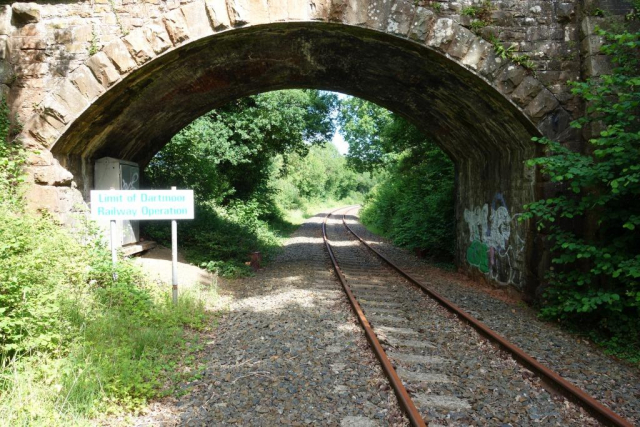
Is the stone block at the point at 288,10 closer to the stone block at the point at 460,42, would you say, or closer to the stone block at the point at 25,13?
the stone block at the point at 460,42

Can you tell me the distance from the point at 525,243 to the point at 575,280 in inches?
48.2

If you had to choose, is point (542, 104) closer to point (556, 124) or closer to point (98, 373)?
point (556, 124)

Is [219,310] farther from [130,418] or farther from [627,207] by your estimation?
[627,207]

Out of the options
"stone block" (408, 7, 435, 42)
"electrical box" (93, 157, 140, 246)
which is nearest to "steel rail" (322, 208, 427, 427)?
"stone block" (408, 7, 435, 42)

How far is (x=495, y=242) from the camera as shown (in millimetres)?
8953

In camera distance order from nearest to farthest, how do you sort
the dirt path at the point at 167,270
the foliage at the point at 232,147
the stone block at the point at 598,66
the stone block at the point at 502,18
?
1. the stone block at the point at 598,66
2. the stone block at the point at 502,18
3. the dirt path at the point at 167,270
4. the foliage at the point at 232,147

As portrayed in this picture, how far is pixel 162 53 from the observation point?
23.2 feet

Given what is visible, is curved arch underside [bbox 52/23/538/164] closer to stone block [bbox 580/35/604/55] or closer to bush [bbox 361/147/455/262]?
stone block [bbox 580/35/604/55]

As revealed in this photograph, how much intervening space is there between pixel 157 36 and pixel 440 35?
4649 mm

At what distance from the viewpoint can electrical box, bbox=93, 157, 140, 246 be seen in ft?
29.0

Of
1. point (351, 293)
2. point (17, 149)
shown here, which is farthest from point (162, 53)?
point (351, 293)

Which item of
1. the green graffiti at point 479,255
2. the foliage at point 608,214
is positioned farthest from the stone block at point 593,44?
the green graffiti at point 479,255

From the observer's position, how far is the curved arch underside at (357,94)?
7.46 m

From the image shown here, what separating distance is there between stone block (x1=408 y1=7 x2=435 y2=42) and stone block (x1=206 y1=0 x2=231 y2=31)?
3.02 meters
